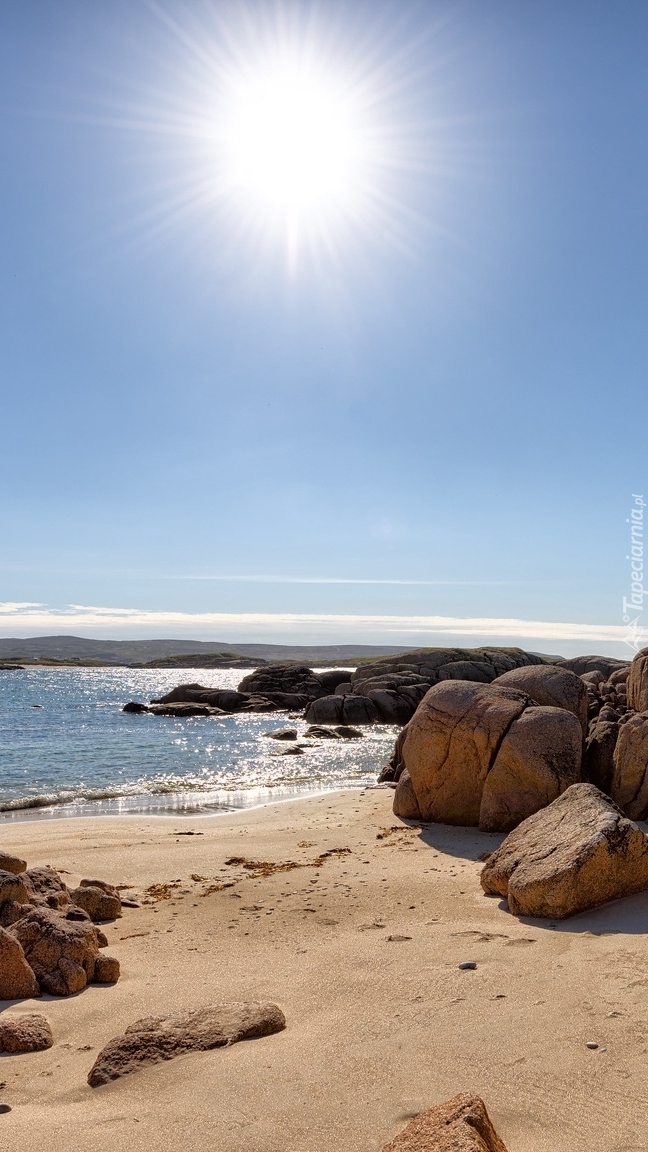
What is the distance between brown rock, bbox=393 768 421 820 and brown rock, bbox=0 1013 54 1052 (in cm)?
821

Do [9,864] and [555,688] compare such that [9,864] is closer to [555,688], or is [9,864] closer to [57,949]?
[57,949]

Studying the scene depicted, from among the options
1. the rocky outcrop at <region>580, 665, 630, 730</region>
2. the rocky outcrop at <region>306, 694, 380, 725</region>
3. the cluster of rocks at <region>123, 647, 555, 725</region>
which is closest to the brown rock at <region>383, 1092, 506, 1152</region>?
the rocky outcrop at <region>580, 665, 630, 730</region>

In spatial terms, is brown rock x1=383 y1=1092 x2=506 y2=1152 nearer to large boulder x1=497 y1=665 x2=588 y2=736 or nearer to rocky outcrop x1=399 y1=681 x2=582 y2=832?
rocky outcrop x1=399 y1=681 x2=582 y2=832

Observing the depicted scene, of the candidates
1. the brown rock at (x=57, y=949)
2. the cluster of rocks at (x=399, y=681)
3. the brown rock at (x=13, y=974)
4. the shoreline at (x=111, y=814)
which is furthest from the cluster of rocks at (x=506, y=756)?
the cluster of rocks at (x=399, y=681)

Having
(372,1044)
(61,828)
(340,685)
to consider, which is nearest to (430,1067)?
(372,1044)

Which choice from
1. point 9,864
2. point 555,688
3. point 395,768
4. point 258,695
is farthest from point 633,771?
point 258,695

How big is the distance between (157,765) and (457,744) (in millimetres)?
14599

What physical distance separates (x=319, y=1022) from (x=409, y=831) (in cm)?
693

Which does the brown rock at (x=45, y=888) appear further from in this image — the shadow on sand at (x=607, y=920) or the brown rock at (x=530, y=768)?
the brown rock at (x=530, y=768)

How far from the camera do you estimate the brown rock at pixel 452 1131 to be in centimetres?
306

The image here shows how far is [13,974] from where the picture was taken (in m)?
5.72

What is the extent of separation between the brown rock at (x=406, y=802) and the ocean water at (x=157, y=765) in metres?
5.29

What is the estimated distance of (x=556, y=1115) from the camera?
354 cm

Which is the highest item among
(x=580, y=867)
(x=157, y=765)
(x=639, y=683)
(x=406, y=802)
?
(x=639, y=683)
